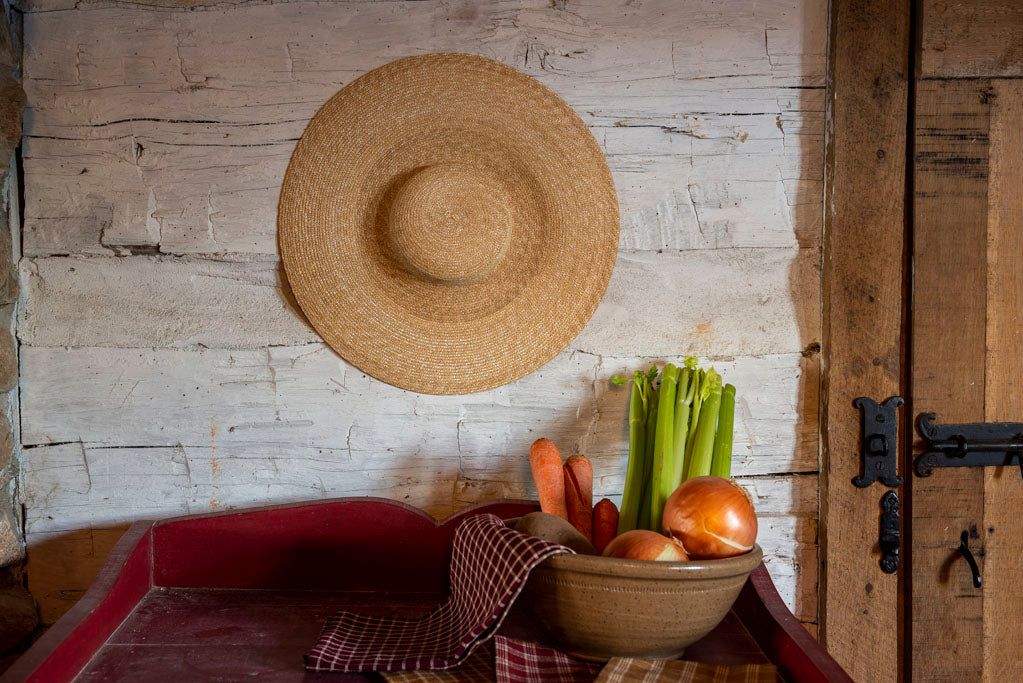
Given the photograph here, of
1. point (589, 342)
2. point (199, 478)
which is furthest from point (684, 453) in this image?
point (199, 478)

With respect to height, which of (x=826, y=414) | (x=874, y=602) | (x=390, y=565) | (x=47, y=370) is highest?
(x=47, y=370)

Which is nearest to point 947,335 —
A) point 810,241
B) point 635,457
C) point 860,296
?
point 860,296

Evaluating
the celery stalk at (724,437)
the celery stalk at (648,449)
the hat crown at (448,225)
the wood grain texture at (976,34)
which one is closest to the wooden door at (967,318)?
the wood grain texture at (976,34)

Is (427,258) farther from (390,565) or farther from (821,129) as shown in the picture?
(821,129)

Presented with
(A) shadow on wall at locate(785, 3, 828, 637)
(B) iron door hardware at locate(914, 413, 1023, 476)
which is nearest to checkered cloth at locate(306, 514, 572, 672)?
(A) shadow on wall at locate(785, 3, 828, 637)

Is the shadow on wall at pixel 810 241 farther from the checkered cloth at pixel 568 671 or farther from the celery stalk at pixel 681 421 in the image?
the checkered cloth at pixel 568 671

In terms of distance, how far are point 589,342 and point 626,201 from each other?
26 centimetres

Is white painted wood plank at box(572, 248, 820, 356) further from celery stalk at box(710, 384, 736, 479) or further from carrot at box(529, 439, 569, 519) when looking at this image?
carrot at box(529, 439, 569, 519)

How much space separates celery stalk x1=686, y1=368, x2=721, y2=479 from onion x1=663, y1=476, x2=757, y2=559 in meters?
0.17

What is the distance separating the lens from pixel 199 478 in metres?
1.32

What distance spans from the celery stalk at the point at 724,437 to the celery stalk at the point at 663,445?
0.08 meters

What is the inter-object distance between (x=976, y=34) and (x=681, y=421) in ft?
2.87

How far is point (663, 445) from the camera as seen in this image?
1156mm

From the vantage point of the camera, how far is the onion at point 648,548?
35.7 inches
